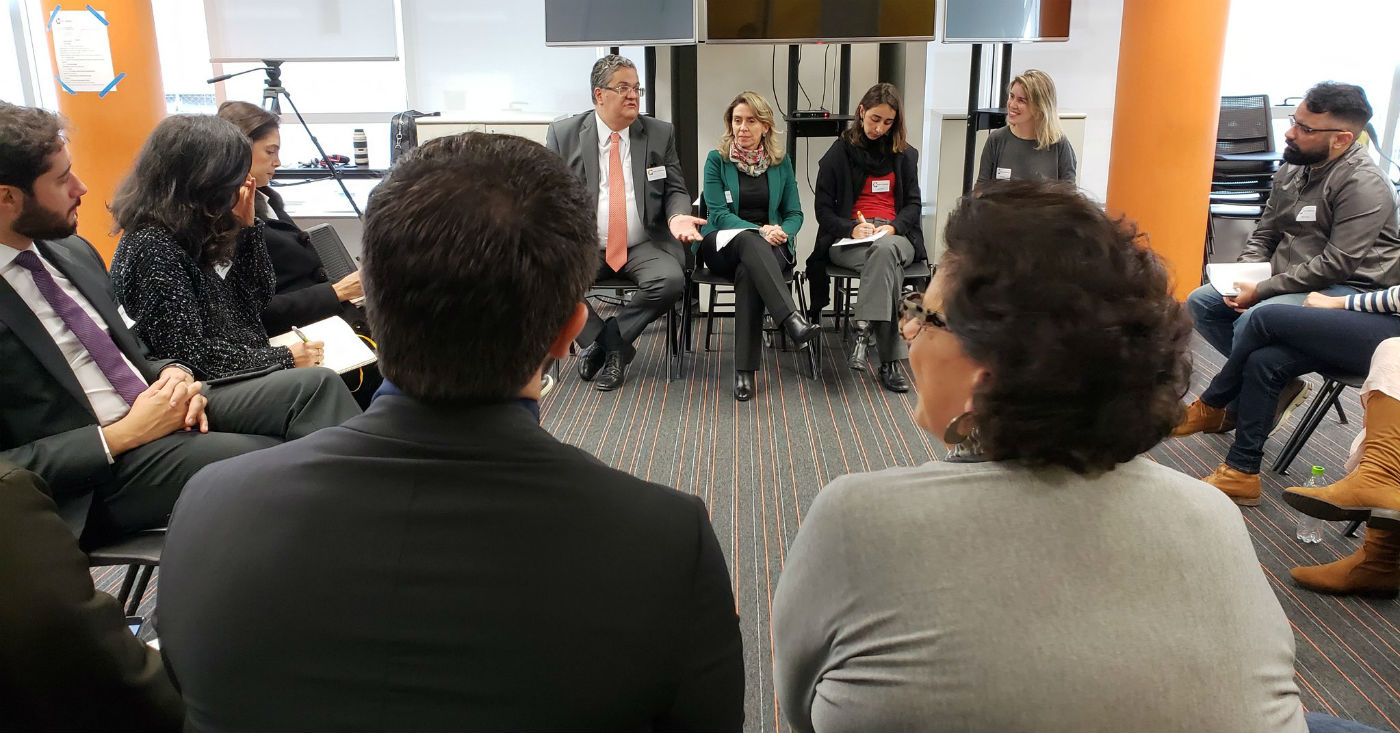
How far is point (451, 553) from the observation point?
2.61 ft

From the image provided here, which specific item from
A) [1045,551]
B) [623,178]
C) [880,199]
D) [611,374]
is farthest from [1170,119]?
[1045,551]

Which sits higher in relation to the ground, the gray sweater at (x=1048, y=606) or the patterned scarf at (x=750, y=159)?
the patterned scarf at (x=750, y=159)

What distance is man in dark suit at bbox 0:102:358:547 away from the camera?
180 centimetres

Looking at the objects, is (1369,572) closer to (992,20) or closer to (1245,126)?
(992,20)

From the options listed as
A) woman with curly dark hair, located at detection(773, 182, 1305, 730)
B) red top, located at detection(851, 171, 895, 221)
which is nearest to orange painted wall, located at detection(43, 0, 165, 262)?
red top, located at detection(851, 171, 895, 221)

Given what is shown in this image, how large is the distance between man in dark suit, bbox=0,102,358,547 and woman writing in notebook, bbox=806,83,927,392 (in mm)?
2761

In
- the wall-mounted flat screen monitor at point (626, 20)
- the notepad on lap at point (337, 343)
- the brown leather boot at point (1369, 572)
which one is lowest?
the brown leather boot at point (1369, 572)

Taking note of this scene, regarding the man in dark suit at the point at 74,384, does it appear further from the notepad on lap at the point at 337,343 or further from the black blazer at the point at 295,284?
the black blazer at the point at 295,284

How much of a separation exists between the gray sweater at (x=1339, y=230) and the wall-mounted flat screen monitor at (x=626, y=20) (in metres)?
2.79

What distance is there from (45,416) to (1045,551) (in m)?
1.89

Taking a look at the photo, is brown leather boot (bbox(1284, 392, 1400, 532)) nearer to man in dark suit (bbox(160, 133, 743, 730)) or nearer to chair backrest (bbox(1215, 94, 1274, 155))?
man in dark suit (bbox(160, 133, 743, 730))

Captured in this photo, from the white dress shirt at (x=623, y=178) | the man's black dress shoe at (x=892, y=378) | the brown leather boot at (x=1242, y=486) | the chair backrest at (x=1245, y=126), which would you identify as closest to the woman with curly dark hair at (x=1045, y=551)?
the brown leather boot at (x=1242, y=486)

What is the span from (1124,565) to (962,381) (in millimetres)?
301

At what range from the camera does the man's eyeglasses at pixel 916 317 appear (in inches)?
45.7
